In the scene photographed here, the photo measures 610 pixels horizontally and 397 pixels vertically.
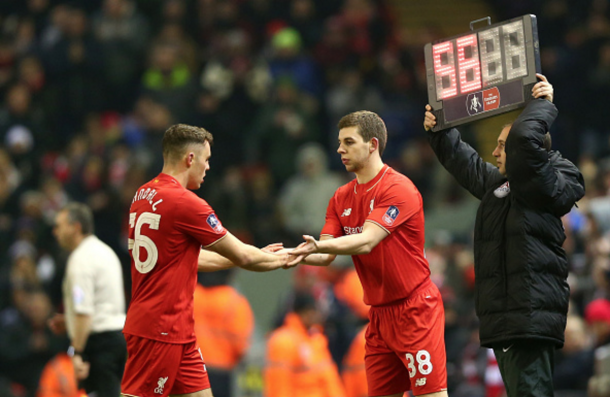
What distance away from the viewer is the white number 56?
5.93 m

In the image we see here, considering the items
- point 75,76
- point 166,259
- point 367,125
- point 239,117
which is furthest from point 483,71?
point 75,76

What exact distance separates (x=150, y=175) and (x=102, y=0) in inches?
176

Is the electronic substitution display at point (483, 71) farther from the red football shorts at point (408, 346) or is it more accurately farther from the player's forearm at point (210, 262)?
the player's forearm at point (210, 262)

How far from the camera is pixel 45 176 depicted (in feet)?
47.3

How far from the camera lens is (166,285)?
19.4ft

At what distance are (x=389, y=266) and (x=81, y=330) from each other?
3.06 meters

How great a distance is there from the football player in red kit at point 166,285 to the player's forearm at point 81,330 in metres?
2.00

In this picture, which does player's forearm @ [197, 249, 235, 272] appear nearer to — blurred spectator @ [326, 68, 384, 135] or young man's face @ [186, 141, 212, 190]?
young man's face @ [186, 141, 212, 190]

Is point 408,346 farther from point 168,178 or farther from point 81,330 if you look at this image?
point 81,330

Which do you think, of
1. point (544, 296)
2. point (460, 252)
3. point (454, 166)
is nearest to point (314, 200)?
point (460, 252)

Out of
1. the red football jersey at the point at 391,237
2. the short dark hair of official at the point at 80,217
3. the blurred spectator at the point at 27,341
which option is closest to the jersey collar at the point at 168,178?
the red football jersey at the point at 391,237

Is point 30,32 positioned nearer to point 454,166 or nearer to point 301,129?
point 301,129

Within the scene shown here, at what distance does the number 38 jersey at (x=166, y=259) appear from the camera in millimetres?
5914

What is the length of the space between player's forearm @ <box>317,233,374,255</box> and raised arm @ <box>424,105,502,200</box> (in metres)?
0.99
